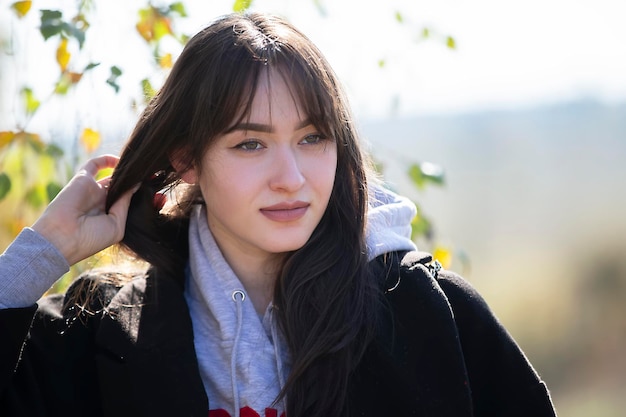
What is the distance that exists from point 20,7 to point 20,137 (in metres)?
0.36

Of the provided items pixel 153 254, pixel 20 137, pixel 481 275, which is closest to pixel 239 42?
pixel 153 254

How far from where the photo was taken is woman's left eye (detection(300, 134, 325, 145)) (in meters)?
2.17

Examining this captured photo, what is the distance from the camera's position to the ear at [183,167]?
7.61 feet

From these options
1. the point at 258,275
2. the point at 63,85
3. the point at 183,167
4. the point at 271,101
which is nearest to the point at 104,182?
the point at 183,167

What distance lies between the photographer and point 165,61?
8.58 feet

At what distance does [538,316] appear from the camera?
25.6ft

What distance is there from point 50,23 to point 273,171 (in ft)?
2.69

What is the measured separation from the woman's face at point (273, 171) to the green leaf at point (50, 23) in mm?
598

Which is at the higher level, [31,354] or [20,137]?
[20,137]

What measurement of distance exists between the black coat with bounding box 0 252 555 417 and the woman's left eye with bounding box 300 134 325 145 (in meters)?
0.34

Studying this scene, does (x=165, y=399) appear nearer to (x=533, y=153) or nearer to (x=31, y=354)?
(x=31, y=354)

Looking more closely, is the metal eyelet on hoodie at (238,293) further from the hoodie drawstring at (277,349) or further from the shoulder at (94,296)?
the shoulder at (94,296)

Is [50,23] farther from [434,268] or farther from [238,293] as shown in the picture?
[434,268]

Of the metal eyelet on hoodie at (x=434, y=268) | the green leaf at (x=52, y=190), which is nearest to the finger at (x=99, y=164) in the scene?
the green leaf at (x=52, y=190)
